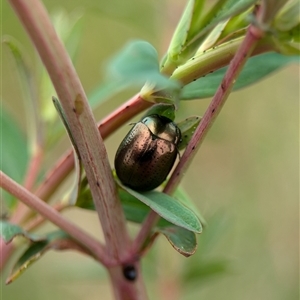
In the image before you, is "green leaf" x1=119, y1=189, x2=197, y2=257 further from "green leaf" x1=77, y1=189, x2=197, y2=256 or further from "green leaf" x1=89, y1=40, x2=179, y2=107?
"green leaf" x1=89, y1=40, x2=179, y2=107

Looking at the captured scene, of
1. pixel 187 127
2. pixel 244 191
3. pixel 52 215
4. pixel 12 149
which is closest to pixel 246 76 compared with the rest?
pixel 187 127

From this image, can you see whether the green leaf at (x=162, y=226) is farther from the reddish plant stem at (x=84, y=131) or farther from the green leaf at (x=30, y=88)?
the green leaf at (x=30, y=88)

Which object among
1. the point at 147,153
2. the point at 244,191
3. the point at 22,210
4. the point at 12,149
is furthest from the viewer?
the point at 244,191

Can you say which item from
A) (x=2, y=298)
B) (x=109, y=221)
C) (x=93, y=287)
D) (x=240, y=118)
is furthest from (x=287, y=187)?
(x=109, y=221)

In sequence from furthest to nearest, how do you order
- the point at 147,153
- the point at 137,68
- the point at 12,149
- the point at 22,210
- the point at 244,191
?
the point at 244,191
the point at 12,149
the point at 22,210
the point at 147,153
the point at 137,68

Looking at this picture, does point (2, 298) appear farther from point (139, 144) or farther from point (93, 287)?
point (139, 144)

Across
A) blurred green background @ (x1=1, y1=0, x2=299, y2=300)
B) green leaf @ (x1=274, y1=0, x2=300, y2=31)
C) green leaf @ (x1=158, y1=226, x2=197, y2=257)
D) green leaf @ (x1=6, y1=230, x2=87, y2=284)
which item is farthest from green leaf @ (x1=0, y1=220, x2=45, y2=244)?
blurred green background @ (x1=1, y1=0, x2=299, y2=300)

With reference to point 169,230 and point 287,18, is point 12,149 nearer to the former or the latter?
point 169,230
